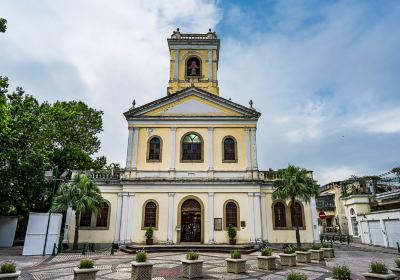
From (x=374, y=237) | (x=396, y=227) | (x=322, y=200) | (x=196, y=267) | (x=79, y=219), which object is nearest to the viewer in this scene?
(x=196, y=267)

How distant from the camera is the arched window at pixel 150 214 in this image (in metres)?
21.6

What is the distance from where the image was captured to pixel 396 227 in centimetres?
2267

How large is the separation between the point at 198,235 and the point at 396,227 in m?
15.7

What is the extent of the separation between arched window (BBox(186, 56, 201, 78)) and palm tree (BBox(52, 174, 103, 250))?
13.4 metres

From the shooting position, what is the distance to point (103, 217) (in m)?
22.0

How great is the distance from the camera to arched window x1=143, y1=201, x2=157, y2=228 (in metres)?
21.6

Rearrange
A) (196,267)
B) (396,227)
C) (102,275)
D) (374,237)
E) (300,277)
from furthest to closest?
(374,237), (396,227), (102,275), (196,267), (300,277)

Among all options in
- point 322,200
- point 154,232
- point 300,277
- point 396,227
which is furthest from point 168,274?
point 322,200

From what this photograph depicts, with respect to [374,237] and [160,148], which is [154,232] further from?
[374,237]

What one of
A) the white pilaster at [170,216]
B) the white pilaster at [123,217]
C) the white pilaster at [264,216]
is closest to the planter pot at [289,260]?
the white pilaster at [264,216]

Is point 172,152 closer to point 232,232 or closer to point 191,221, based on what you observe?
point 191,221

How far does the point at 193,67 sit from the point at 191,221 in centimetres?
1427

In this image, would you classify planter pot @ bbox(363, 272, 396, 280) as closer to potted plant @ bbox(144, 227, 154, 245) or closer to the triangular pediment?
potted plant @ bbox(144, 227, 154, 245)

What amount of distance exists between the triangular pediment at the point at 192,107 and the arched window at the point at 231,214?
24.4 feet
